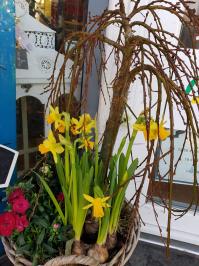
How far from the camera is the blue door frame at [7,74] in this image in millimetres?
1196

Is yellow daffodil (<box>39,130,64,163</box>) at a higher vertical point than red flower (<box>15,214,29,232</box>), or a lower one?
higher

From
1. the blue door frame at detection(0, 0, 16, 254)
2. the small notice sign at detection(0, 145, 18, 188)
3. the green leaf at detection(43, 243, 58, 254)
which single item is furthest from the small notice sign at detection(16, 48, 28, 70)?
the green leaf at detection(43, 243, 58, 254)

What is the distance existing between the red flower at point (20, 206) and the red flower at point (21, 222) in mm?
20

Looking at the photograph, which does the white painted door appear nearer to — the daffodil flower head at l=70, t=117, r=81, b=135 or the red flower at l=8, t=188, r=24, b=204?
the daffodil flower head at l=70, t=117, r=81, b=135

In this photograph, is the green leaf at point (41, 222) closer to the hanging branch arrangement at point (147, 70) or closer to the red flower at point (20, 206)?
the red flower at point (20, 206)

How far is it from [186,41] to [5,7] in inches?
37.9

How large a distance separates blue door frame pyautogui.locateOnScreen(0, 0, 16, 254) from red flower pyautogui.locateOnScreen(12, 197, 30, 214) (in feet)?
1.37

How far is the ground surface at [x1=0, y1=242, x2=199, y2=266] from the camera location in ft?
5.55

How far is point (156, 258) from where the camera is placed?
1734mm

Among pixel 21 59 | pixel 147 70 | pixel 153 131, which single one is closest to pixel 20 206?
pixel 153 131

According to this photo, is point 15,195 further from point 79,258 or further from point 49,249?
point 79,258

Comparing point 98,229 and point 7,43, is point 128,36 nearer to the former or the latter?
point 7,43

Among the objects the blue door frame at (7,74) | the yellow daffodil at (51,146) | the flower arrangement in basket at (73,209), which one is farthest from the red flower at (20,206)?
the blue door frame at (7,74)

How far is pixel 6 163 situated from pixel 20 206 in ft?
0.98
